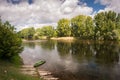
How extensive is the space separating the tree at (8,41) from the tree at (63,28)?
126781 millimetres

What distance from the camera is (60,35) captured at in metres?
177

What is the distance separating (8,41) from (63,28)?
133660 mm

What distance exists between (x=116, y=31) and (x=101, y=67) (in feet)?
267

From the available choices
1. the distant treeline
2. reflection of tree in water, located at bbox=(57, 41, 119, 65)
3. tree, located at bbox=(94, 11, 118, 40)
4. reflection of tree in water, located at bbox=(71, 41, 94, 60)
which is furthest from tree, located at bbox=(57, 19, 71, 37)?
reflection of tree in water, located at bbox=(57, 41, 119, 65)

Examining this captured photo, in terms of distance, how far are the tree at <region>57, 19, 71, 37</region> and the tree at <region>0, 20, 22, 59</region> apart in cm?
12678

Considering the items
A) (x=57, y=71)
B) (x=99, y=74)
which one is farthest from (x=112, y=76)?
(x=57, y=71)

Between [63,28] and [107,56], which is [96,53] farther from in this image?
[63,28]

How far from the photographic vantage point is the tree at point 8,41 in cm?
3641

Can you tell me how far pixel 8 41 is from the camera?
36.8 meters

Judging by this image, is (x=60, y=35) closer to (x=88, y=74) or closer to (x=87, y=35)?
(x=87, y=35)

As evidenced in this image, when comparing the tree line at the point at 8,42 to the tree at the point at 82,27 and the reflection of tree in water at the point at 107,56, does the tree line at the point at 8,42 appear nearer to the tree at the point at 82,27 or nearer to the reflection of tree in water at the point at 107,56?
the reflection of tree in water at the point at 107,56

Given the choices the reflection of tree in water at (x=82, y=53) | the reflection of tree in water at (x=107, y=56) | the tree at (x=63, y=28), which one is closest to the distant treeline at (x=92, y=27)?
the tree at (x=63, y=28)

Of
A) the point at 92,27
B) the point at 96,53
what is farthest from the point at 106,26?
the point at 96,53

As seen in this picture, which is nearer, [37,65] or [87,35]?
[37,65]
